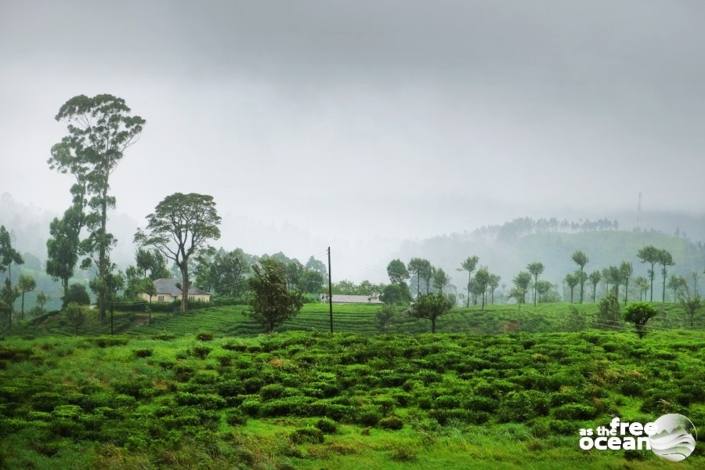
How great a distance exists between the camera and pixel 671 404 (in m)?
31.3

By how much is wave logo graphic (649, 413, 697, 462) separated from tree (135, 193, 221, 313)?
83061mm

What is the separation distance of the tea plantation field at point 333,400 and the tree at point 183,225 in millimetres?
53626

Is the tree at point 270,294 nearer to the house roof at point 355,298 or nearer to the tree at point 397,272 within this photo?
the house roof at point 355,298

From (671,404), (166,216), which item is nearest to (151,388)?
(671,404)

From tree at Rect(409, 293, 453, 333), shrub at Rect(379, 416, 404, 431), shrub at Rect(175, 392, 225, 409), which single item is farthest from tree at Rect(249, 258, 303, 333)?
shrub at Rect(379, 416, 404, 431)

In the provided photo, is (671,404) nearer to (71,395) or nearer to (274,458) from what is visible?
(274,458)

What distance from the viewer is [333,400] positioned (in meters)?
33.3

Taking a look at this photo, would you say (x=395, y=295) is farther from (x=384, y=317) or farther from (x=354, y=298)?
(x=384, y=317)

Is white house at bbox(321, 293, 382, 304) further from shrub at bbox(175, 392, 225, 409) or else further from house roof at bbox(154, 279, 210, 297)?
shrub at bbox(175, 392, 225, 409)

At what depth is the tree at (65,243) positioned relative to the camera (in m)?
106

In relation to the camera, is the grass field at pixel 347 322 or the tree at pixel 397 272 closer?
the grass field at pixel 347 322

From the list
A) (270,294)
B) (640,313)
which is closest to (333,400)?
(270,294)

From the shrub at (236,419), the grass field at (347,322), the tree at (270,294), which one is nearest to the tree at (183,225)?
the grass field at (347,322)

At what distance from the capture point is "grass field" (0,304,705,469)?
24641 millimetres
